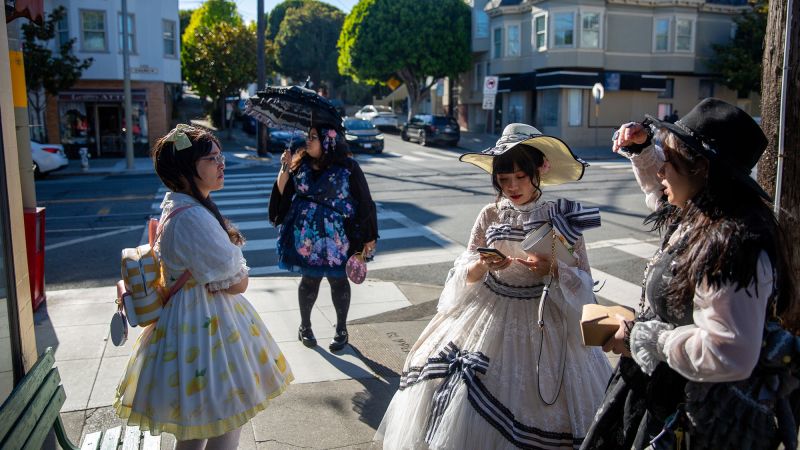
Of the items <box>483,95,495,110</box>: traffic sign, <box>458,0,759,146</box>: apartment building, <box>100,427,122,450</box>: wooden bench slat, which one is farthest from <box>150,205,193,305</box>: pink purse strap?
<box>458,0,759,146</box>: apartment building

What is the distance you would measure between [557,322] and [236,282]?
1527mm

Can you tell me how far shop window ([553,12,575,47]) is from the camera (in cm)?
3262

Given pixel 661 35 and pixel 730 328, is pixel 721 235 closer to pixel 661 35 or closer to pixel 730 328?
pixel 730 328

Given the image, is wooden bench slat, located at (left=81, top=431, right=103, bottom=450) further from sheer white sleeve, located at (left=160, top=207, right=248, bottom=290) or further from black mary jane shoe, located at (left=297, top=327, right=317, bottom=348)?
black mary jane shoe, located at (left=297, top=327, right=317, bottom=348)

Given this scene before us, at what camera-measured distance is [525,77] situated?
34938mm

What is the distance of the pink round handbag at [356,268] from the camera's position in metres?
5.21

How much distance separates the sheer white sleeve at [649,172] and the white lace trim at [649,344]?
808 millimetres

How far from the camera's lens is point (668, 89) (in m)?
35.2

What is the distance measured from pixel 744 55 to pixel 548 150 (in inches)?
1313

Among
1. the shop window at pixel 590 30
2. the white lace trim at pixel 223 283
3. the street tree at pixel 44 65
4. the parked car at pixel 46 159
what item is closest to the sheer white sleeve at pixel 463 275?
the white lace trim at pixel 223 283

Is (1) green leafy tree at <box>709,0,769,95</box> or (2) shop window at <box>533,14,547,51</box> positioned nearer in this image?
(1) green leafy tree at <box>709,0,769,95</box>

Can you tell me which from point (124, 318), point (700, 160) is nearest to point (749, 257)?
point (700, 160)

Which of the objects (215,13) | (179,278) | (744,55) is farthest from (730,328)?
(215,13)

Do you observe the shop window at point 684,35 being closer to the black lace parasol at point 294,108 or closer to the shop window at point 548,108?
the shop window at point 548,108
